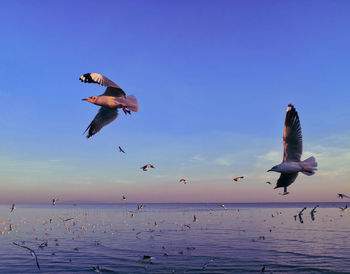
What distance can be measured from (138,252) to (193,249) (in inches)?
224

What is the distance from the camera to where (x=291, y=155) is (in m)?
13.2

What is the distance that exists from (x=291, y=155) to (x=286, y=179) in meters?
1.04

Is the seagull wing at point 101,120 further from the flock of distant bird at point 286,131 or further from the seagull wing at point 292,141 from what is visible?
the seagull wing at point 292,141

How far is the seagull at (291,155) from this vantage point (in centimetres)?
1244

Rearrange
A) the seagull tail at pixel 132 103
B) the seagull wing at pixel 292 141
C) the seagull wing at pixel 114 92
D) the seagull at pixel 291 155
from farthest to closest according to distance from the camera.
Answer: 1. the seagull wing at pixel 114 92
2. the seagull tail at pixel 132 103
3. the seagull wing at pixel 292 141
4. the seagull at pixel 291 155

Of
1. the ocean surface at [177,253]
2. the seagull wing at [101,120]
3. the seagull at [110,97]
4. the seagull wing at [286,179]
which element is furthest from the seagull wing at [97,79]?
the ocean surface at [177,253]

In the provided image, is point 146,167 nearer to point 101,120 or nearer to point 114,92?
point 101,120

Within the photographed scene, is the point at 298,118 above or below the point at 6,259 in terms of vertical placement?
above

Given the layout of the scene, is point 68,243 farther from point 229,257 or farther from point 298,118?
point 298,118

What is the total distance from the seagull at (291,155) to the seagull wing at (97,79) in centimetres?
727

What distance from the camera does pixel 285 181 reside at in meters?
13.6

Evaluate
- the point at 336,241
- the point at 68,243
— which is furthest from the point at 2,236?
the point at 336,241

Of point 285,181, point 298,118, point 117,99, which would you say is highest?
point 117,99

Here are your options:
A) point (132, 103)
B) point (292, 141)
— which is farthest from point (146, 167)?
point (292, 141)
